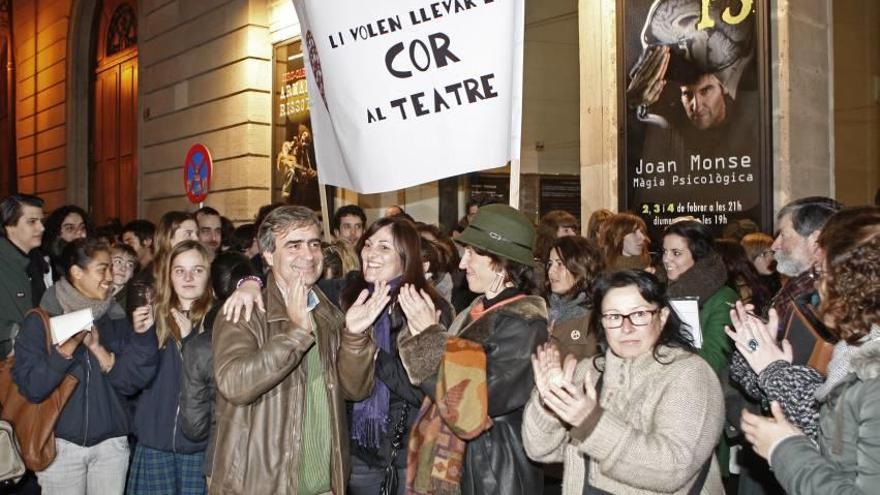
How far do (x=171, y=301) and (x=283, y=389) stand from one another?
4.66 ft

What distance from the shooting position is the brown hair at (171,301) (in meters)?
→ 4.57

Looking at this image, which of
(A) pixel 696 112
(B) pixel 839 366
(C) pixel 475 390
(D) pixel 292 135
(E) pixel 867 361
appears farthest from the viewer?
(D) pixel 292 135

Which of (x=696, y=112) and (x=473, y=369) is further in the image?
(x=696, y=112)

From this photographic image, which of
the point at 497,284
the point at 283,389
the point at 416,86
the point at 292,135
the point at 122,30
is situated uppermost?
the point at 122,30

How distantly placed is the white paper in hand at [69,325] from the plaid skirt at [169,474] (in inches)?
29.0

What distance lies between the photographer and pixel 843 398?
2402 mm

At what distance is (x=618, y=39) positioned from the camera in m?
8.38

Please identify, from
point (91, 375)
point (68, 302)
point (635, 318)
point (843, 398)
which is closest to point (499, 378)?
point (635, 318)

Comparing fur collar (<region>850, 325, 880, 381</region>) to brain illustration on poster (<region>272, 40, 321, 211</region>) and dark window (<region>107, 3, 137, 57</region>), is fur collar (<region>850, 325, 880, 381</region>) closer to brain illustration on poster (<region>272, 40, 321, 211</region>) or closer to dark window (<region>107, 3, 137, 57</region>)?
brain illustration on poster (<region>272, 40, 321, 211</region>)

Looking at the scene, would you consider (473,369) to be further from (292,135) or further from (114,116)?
(114,116)

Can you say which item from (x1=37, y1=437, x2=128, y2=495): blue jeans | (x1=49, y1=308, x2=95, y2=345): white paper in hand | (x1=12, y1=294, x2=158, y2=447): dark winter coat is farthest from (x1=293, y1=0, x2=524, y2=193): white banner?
(x1=37, y1=437, x2=128, y2=495): blue jeans

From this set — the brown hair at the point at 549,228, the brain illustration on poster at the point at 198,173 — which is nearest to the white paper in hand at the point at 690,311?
the brown hair at the point at 549,228

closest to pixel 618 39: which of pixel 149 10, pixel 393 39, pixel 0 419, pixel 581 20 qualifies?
pixel 581 20

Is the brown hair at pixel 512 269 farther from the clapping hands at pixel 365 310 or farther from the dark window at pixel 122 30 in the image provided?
the dark window at pixel 122 30
